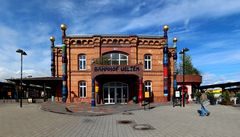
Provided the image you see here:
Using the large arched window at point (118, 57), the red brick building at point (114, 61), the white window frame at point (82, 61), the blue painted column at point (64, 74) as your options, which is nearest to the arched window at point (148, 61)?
the red brick building at point (114, 61)

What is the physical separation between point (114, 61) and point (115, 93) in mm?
4350

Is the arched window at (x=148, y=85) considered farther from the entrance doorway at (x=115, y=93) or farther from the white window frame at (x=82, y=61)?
the white window frame at (x=82, y=61)

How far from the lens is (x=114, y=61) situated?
34.1 metres

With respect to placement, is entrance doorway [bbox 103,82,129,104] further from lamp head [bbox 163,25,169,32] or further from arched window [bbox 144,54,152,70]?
lamp head [bbox 163,25,169,32]

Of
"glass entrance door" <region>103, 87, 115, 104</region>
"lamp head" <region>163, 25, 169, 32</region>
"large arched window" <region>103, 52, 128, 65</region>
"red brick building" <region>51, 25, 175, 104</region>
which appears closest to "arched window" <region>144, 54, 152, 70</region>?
"red brick building" <region>51, 25, 175, 104</region>

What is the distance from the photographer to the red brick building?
34.8 m

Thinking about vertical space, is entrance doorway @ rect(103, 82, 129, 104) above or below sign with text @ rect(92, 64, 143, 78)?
below

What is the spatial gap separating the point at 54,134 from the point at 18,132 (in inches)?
68.0

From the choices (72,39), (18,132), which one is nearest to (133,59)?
(72,39)

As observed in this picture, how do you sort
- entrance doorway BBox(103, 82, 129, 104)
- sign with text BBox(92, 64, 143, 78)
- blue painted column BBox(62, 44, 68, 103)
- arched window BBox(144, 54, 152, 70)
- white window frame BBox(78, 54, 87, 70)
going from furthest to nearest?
arched window BBox(144, 54, 152, 70) → white window frame BBox(78, 54, 87, 70) → entrance doorway BBox(103, 82, 129, 104) → blue painted column BBox(62, 44, 68, 103) → sign with text BBox(92, 64, 143, 78)

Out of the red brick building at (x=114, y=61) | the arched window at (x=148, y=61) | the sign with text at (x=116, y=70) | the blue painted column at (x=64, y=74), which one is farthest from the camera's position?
the arched window at (x=148, y=61)

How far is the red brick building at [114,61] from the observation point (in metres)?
34.8

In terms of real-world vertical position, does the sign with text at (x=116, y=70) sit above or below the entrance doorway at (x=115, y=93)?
above

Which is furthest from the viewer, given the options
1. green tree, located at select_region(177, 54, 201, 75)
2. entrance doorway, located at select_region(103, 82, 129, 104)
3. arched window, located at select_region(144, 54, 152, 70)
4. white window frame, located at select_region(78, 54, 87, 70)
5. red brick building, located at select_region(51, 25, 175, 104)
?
green tree, located at select_region(177, 54, 201, 75)
